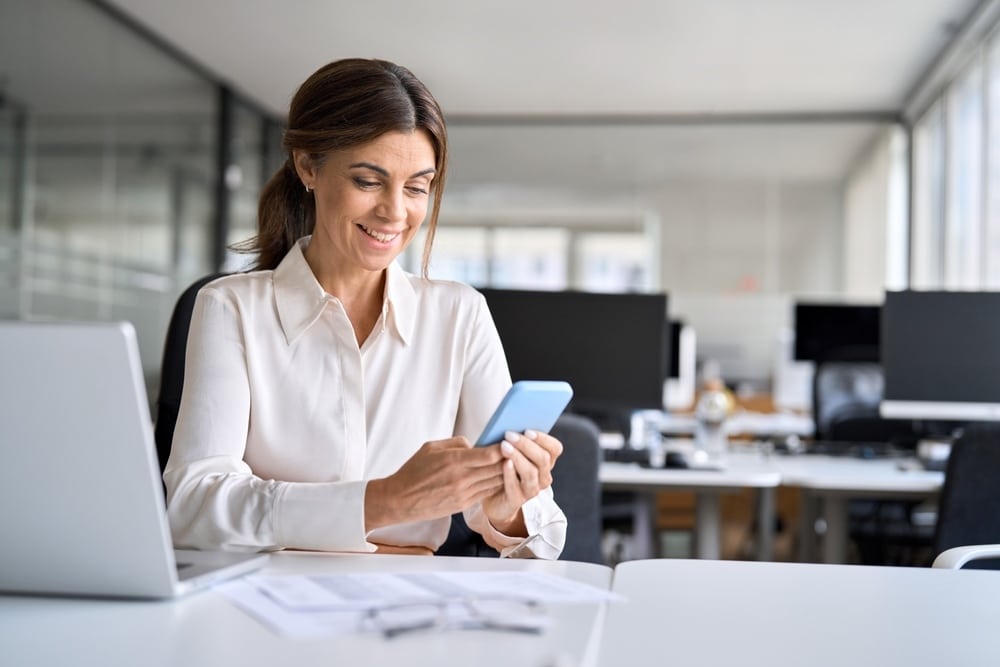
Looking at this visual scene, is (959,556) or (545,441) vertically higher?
(545,441)

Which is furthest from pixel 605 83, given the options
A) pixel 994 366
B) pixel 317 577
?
pixel 317 577

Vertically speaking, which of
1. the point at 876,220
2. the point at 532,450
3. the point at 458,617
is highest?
the point at 876,220

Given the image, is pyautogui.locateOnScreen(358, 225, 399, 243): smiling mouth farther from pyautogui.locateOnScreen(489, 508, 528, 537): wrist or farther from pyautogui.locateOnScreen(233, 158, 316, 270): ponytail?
pyautogui.locateOnScreen(489, 508, 528, 537): wrist

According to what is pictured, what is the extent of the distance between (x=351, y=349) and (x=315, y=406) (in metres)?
0.10

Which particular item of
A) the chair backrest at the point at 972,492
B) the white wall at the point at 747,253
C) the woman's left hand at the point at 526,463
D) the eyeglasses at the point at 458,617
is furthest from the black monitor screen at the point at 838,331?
the eyeglasses at the point at 458,617

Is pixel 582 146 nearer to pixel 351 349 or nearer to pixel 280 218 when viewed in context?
pixel 280 218

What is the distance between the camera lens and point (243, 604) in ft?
3.15

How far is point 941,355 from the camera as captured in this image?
3475 mm

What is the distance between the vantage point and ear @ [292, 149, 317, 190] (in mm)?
1675

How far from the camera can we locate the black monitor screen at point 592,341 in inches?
135

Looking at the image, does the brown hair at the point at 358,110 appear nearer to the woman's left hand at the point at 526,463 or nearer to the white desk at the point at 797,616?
the woman's left hand at the point at 526,463

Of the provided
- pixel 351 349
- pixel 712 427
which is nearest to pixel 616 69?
pixel 712 427

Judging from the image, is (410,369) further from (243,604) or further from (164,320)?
(164,320)

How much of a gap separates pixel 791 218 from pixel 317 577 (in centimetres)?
863
